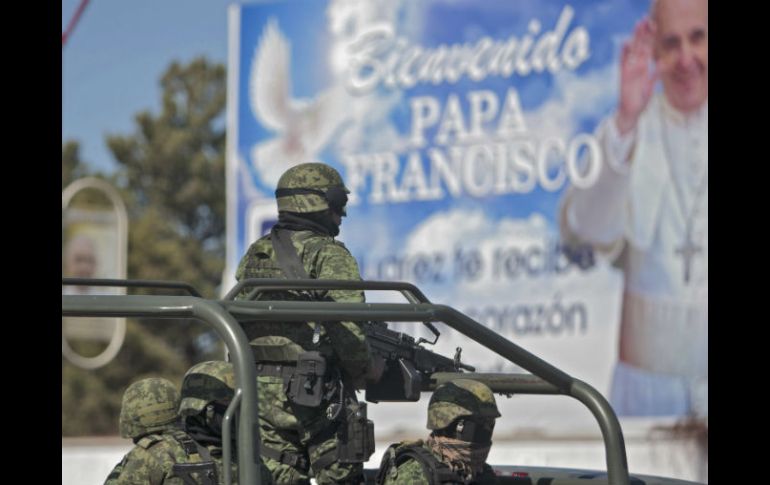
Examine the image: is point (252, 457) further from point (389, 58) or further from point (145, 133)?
point (145, 133)

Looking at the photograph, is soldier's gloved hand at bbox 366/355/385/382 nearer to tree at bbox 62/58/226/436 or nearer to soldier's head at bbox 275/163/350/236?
soldier's head at bbox 275/163/350/236

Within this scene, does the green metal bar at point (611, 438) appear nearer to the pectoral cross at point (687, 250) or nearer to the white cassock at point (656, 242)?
the white cassock at point (656, 242)

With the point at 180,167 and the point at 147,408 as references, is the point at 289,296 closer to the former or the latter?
the point at 147,408

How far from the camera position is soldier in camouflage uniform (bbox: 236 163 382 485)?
5242 mm

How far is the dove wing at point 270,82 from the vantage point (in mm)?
25922

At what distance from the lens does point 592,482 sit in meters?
5.51

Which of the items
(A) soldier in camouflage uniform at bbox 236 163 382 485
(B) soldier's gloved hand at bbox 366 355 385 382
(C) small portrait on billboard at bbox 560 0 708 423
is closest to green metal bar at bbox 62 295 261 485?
(A) soldier in camouflage uniform at bbox 236 163 382 485

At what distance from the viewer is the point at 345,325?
5.13m

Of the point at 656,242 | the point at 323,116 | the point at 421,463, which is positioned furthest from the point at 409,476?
the point at 323,116

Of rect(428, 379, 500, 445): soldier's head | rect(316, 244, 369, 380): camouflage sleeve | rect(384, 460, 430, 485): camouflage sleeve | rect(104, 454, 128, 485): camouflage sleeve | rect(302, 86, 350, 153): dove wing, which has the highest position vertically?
rect(302, 86, 350, 153): dove wing

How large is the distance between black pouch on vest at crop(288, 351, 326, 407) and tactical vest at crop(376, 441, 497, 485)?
35cm

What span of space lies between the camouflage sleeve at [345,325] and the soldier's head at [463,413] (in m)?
0.31
